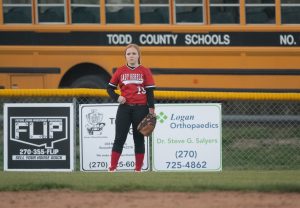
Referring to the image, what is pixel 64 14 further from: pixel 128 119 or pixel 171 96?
pixel 128 119

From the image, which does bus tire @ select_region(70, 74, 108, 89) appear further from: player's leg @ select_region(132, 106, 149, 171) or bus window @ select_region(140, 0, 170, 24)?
player's leg @ select_region(132, 106, 149, 171)

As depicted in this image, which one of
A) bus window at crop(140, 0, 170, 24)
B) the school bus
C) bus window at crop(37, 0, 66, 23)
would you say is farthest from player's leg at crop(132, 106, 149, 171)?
bus window at crop(37, 0, 66, 23)

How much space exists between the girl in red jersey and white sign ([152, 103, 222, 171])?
0.89m

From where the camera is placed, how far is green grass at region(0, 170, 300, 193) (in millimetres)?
11359

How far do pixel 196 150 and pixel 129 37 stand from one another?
14.3 ft

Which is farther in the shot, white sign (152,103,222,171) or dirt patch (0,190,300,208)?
white sign (152,103,222,171)

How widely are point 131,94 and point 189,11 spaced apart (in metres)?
5.36

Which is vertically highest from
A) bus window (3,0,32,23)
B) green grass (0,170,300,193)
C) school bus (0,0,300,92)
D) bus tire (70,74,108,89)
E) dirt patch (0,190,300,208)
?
bus window (3,0,32,23)

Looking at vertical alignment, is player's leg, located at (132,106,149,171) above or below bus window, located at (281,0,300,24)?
below

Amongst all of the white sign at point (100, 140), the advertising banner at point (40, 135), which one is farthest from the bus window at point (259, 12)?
the advertising banner at point (40, 135)

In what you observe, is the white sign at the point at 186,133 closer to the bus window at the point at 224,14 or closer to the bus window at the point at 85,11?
the bus window at the point at 224,14

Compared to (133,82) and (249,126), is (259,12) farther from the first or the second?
(133,82)

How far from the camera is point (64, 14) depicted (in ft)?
57.9

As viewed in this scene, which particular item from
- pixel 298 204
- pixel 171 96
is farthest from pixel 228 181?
pixel 171 96
